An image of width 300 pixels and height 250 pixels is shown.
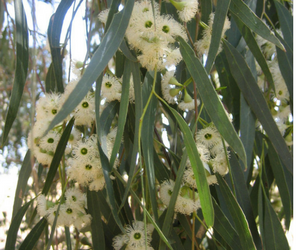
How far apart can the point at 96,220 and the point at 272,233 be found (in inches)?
19.1

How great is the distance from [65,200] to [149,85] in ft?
1.19

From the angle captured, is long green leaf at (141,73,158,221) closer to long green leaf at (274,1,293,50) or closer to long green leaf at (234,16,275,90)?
long green leaf at (234,16,275,90)

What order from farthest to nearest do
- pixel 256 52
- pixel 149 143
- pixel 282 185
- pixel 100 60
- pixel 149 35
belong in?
1. pixel 282 185
2. pixel 256 52
3. pixel 149 143
4. pixel 149 35
5. pixel 100 60

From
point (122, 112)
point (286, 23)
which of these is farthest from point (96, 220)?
point (286, 23)

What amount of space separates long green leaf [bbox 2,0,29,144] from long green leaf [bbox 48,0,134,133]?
0.30 meters

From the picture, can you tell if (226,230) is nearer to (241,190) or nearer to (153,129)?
(241,190)

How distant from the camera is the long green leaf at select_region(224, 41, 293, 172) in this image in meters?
0.83

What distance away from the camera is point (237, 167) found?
0.86m

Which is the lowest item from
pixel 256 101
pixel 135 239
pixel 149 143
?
pixel 135 239

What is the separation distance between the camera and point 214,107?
2.08 feet

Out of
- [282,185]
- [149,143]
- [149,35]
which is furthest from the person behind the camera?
[282,185]

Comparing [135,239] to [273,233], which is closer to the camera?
[135,239]

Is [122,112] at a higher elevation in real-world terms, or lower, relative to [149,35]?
lower

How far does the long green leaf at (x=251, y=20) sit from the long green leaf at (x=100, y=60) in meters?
0.29
